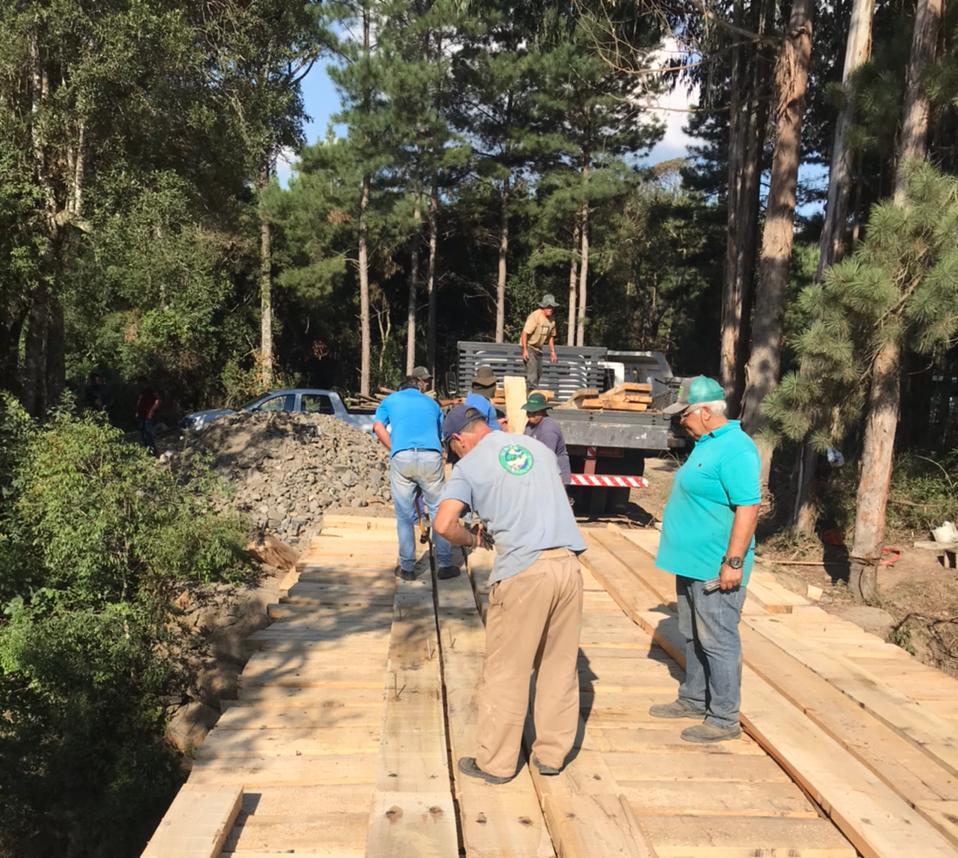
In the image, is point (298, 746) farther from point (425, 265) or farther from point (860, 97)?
point (425, 265)

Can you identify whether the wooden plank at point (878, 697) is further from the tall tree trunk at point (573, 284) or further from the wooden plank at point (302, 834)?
the tall tree trunk at point (573, 284)

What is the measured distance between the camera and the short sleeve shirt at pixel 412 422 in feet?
19.7

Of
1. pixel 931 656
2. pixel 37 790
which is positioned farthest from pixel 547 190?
pixel 37 790

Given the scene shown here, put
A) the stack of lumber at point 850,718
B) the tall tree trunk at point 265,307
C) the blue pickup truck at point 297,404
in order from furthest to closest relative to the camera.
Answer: the tall tree trunk at point 265,307
the blue pickup truck at point 297,404
the stack of lumber at point 850,718

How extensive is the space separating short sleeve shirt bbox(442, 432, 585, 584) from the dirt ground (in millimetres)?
4480

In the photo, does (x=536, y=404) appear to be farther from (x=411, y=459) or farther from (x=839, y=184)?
(x=839, y=184)

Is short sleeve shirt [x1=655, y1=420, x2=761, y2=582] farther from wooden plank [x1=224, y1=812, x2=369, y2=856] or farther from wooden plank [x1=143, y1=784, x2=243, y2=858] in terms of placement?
wooden plank [x1=143, y1=784, x2=243, y2=858]

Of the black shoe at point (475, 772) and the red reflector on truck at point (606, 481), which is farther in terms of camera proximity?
the red reflector on truck at point (606, 481)

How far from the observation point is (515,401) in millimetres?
9750

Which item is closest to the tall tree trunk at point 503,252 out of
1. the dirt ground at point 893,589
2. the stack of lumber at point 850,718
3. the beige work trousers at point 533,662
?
the dirt ground at point 893,589

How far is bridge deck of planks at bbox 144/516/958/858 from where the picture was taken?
284 cm

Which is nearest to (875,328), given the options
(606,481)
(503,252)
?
(606,481)

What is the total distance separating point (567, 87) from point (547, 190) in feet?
11.3

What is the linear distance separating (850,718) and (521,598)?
198 centimetres
